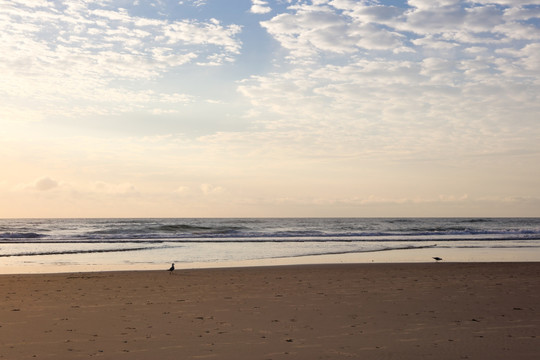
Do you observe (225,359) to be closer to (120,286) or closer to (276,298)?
(276,298)

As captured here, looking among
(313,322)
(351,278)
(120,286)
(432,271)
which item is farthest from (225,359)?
(432,271)

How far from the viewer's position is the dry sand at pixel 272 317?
7.16m

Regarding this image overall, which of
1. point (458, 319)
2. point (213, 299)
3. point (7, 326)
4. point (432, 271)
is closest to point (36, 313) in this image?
point (7, 326)

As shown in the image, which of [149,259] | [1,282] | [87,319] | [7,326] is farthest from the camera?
[149,259]

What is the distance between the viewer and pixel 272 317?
9.41m

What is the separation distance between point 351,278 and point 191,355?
363 inches

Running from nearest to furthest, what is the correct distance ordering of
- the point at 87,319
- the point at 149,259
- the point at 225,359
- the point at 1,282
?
the point at 225,359
the point at 87,319
the point at 1,282
the point at 149,259

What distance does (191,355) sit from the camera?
22.6 feet

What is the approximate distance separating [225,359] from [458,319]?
4953mm

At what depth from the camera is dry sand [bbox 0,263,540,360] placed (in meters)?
7.16

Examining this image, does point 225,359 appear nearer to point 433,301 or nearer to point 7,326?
point 7,326

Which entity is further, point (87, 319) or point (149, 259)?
point (149, 259)

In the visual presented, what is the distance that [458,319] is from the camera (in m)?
9.20

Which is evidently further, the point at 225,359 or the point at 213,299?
the point at 213,299
